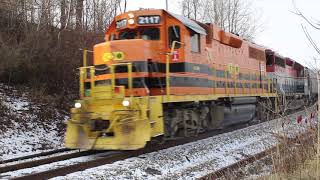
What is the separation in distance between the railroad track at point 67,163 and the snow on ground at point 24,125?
5.17ft

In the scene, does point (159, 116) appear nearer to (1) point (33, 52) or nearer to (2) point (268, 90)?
(1) point (33, 52)

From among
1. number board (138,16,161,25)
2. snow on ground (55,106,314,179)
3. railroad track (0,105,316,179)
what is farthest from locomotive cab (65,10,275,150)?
snow on ground (55,106,314,179)

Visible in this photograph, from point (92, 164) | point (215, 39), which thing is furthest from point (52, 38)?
point (92, 164)

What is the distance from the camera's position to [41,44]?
15.3 meters

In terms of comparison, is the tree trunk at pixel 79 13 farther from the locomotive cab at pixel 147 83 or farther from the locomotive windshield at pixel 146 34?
the locomotive windshield at pixel 146 34

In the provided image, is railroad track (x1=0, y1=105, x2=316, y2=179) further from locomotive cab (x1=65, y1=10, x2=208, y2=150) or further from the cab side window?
the cab side window

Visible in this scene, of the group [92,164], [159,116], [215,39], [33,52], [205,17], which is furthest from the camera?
[205,17]

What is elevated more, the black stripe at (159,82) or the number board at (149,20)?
the number board at (149,20)

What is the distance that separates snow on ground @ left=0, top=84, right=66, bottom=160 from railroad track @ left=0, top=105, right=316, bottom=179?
1576 millimetres

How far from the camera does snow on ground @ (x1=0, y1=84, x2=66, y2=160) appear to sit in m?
11.4

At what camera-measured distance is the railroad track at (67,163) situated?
766cm

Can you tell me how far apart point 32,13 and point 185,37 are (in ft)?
25.3

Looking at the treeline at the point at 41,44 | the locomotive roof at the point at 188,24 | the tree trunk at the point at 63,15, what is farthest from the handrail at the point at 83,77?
the tree trunk at the point at 63,15

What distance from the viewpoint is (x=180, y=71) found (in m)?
11.0
